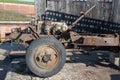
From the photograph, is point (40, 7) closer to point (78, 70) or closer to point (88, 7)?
point (88, 7)

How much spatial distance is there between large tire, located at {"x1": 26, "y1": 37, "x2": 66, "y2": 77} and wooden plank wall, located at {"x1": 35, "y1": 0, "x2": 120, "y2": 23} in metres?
3.88

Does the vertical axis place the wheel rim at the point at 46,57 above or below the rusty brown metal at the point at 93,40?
below

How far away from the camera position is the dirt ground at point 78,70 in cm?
755

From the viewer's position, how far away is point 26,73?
7.81m

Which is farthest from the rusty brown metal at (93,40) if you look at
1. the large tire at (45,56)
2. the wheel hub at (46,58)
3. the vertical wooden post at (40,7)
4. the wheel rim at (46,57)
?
the vertical wooden post at (40,7)

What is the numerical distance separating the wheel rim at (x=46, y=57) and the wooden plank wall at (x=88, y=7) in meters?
3.94

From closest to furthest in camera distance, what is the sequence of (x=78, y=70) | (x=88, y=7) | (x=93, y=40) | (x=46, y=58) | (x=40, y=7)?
(x=46, y=58) < (x=93, y=40) < (x=78, y=70) < (x=88, y=7) < (x=40, y=7)

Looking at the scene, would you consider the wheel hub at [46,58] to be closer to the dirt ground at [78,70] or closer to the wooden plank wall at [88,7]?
the dirt ground at [78,70]

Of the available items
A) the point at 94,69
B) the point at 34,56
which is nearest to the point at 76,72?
the point at 94,69

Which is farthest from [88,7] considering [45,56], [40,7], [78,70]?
[45,56]

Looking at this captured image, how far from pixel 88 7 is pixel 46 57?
14.6ft

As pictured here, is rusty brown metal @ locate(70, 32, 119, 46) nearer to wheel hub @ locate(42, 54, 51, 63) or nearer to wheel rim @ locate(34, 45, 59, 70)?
wheel rim @ locate(34, 45, 59, 70)

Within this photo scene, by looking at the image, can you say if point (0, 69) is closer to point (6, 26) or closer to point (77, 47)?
point (77, 47)

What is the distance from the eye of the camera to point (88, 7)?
11.3 m
